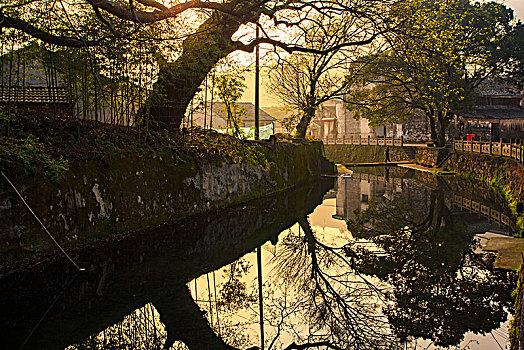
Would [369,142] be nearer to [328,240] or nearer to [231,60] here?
[231,60]

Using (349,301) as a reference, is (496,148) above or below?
above

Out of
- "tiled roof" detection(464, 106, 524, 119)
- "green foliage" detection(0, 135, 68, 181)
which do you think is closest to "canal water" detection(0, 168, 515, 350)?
"green foliage" detection(0, 135, 68, 181)

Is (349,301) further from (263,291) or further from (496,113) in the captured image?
(496,113)

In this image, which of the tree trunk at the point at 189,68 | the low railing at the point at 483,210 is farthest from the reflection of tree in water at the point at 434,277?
the tree trunk at the point at 189,68

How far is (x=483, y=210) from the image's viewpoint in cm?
1286

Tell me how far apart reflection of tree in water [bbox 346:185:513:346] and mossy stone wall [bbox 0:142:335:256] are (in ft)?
11.7

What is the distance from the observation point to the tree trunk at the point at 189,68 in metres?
10.9

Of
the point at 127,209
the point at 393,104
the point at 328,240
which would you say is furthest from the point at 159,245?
the point at 393,104

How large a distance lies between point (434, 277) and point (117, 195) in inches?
212

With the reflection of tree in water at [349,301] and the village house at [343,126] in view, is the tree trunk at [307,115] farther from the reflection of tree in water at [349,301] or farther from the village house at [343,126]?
the reflection of tree in water at [349,301]

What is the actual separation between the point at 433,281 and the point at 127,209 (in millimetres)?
5265

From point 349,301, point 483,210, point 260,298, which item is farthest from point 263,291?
point 483,210

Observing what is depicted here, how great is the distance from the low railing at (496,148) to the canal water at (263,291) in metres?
6.24

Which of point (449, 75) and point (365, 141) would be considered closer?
point (449, 75)
